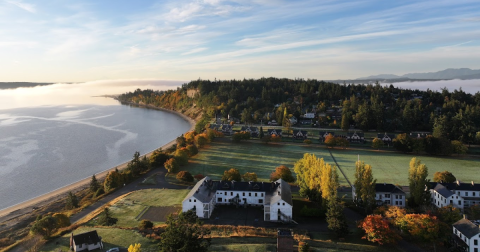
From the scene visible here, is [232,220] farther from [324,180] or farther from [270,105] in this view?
[270,105]

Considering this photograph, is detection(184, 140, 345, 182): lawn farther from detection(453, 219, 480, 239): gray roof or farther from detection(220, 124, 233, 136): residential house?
detection(453, 219, 480, 239): gray roof

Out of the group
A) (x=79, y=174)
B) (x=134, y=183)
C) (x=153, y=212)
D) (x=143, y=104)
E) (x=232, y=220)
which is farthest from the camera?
(x=143, y=104)

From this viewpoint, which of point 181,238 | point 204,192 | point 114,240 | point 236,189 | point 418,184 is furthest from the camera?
point 236,189

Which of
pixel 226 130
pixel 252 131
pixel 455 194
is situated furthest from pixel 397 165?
pixel 226 130

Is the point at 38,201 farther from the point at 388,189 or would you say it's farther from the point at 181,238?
the point at 388,189

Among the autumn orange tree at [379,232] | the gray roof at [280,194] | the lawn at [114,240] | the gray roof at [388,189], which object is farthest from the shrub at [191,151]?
the autumn orange tree at [379,232]

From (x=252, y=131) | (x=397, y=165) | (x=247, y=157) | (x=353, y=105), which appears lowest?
(x=397, y=165)

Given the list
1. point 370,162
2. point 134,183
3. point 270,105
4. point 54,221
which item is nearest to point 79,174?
point 134,183

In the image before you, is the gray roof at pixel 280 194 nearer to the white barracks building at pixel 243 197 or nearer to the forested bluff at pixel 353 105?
the white barracks building at pixel 243 197
